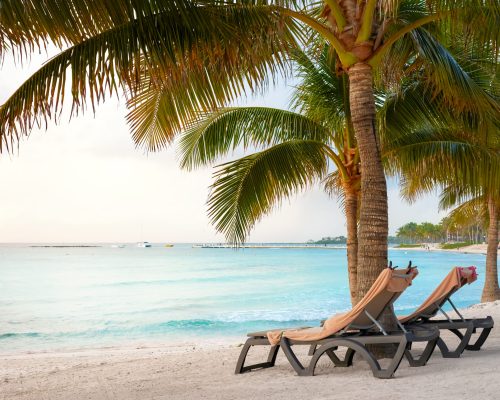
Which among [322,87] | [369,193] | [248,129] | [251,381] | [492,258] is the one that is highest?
[322,87]

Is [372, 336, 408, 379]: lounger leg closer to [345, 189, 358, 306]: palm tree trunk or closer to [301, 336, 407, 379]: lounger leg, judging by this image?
[301, 336, 407, 379]: lounger leg

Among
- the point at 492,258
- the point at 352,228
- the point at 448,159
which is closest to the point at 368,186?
the point at 448,159

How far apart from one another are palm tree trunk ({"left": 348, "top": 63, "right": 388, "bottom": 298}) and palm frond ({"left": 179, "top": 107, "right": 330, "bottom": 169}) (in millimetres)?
2641

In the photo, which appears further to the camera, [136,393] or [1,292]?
[1,292]

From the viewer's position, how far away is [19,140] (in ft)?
14.5

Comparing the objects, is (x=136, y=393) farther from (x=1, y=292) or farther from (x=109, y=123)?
(x=1, y=292)

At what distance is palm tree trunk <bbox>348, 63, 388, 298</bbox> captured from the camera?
5871 mm

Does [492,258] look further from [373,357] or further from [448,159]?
[373,357]

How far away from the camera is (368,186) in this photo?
5.94 meters

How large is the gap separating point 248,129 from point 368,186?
3130 millimetres

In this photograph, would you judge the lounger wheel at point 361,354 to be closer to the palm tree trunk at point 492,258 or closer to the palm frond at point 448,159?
the palm frond at point 448,159

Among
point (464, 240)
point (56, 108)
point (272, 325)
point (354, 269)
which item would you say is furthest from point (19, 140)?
point (464, 240)

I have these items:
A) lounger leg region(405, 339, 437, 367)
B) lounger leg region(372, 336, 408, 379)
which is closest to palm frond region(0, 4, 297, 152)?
lounger leg region(372, 336, 408, 379)

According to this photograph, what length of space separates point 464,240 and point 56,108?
5353 inches
